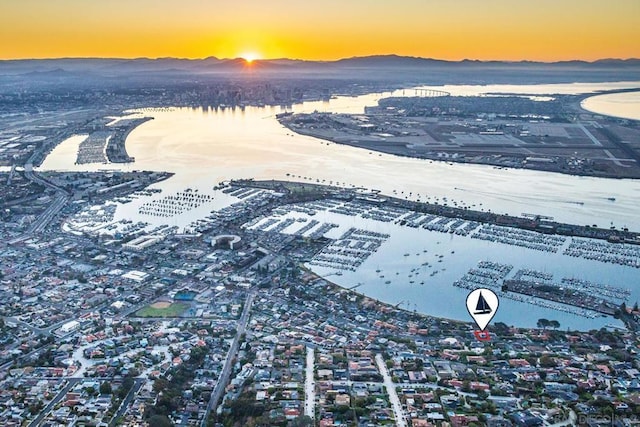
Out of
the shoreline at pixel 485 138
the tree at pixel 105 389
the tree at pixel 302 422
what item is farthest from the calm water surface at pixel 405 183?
the tree at pixel 105 389

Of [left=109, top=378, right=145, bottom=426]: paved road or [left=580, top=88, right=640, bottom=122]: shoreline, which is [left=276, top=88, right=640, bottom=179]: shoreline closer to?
[left=580, top=88, right=640, bottom=122]: shoreline

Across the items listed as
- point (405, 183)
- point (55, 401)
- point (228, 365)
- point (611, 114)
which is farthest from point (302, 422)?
point (611, 114)

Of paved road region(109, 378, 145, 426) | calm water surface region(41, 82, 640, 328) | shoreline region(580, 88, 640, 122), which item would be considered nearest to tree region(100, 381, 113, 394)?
paved road region(109, 378, 145, 426)

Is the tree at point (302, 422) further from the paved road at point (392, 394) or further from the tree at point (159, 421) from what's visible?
the tree at point (159, 421)

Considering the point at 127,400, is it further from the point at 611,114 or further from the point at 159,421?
the point at 611,114

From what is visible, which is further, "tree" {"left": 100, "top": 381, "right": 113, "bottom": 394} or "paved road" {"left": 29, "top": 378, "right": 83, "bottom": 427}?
"tree" {"left": 100, "top": 381, "right": 113, "bottom": 394}

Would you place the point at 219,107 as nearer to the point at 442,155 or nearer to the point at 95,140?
the point at 95,140
